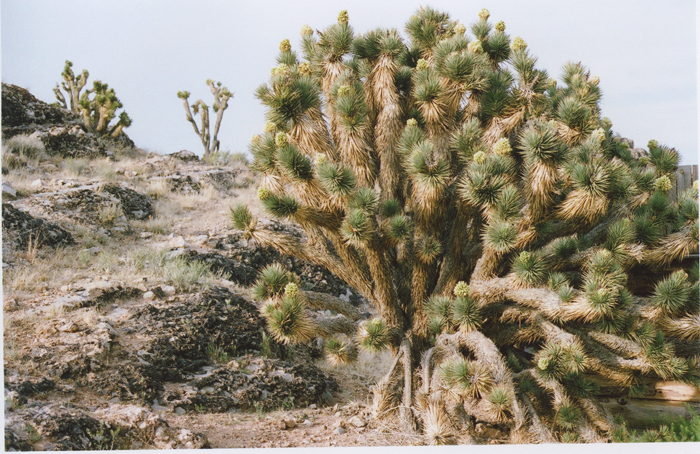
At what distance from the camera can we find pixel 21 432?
3.80m

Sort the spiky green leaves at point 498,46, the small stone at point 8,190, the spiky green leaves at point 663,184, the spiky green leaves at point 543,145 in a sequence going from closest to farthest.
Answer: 1. the spiky green leaves at point 543,145
2. the spiky green leaves at point 663,184
3. the spiky green leaves at point 498,46
4. the small stone at point 8,190

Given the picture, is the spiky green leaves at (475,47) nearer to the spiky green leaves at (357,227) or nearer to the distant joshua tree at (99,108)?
the spiky green leaves at (357,227)

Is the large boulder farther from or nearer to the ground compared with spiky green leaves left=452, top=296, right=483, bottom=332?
farther from the ground

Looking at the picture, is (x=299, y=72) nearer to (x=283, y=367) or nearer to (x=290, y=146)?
(x=290, y=146)

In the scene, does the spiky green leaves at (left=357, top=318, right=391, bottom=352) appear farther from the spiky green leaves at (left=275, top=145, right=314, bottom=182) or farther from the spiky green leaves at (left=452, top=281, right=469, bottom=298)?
the spiky green leaves at (left=275, top=145, right=314, bottom=182)

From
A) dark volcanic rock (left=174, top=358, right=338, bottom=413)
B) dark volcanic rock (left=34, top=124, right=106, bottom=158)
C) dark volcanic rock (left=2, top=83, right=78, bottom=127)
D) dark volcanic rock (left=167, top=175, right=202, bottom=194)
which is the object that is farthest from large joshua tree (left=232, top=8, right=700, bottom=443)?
dark volcanic rock (left=2, top=83, right=78, bottom=127)

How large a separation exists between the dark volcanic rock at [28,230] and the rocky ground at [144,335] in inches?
0.7

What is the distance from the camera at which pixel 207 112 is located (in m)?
12.5

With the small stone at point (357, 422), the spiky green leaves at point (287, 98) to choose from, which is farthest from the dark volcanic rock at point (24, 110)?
the small stone at point (357, 422)

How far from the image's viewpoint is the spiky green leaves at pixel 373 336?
3949mm

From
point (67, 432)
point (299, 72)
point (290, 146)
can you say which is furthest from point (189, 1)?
point (67, 432)

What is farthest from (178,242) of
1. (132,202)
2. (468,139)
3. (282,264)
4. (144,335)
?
(468,139)

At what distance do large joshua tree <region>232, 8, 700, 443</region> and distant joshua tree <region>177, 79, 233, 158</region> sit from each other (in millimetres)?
8222

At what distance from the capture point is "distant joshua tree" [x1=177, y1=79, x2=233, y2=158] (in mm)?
12469
